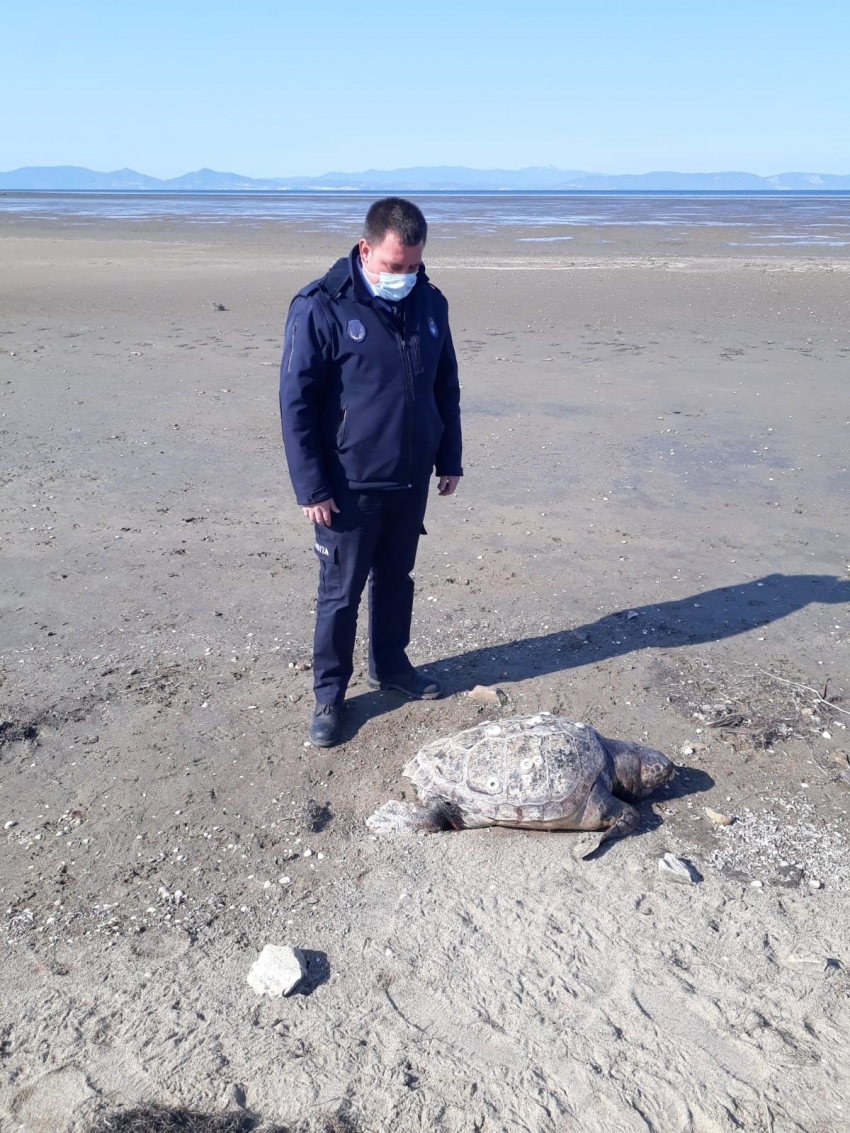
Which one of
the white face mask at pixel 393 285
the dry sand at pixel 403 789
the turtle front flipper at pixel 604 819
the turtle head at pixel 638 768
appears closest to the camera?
the dry sand at pixel 403 789

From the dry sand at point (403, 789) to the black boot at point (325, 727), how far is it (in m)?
0.13

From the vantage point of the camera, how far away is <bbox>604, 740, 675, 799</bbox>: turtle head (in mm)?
4133

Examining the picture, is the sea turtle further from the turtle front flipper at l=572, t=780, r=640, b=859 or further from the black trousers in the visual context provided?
the black trousers

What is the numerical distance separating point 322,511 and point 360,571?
0.41 m

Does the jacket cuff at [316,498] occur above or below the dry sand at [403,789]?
above

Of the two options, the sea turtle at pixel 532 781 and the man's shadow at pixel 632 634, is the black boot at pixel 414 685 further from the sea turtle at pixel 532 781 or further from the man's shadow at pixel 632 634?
the sea turtle at pixel 532 781

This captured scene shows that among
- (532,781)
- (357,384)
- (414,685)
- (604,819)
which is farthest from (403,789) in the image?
(357,384)

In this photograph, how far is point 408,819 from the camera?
4.06 meters

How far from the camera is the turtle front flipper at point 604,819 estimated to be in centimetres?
393

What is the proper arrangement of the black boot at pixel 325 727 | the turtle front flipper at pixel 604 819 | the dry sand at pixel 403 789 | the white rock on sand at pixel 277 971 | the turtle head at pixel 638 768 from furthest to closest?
the black boot at pixel 325 727 < the turtle head at pixel 638 768 < the turtle front flipper at pixel 604 819 < the white rock on sand at pixel 277 971 < the dry sand at pixel 403 789

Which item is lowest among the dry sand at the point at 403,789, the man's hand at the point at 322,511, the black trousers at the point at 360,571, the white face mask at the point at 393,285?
the dry sand at the point at 403,789

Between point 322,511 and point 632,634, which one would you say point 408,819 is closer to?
point 322,511

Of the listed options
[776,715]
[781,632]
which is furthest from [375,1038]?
[781,632]

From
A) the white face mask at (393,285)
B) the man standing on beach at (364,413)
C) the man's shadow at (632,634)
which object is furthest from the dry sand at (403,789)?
the white face mask at (393,285)
